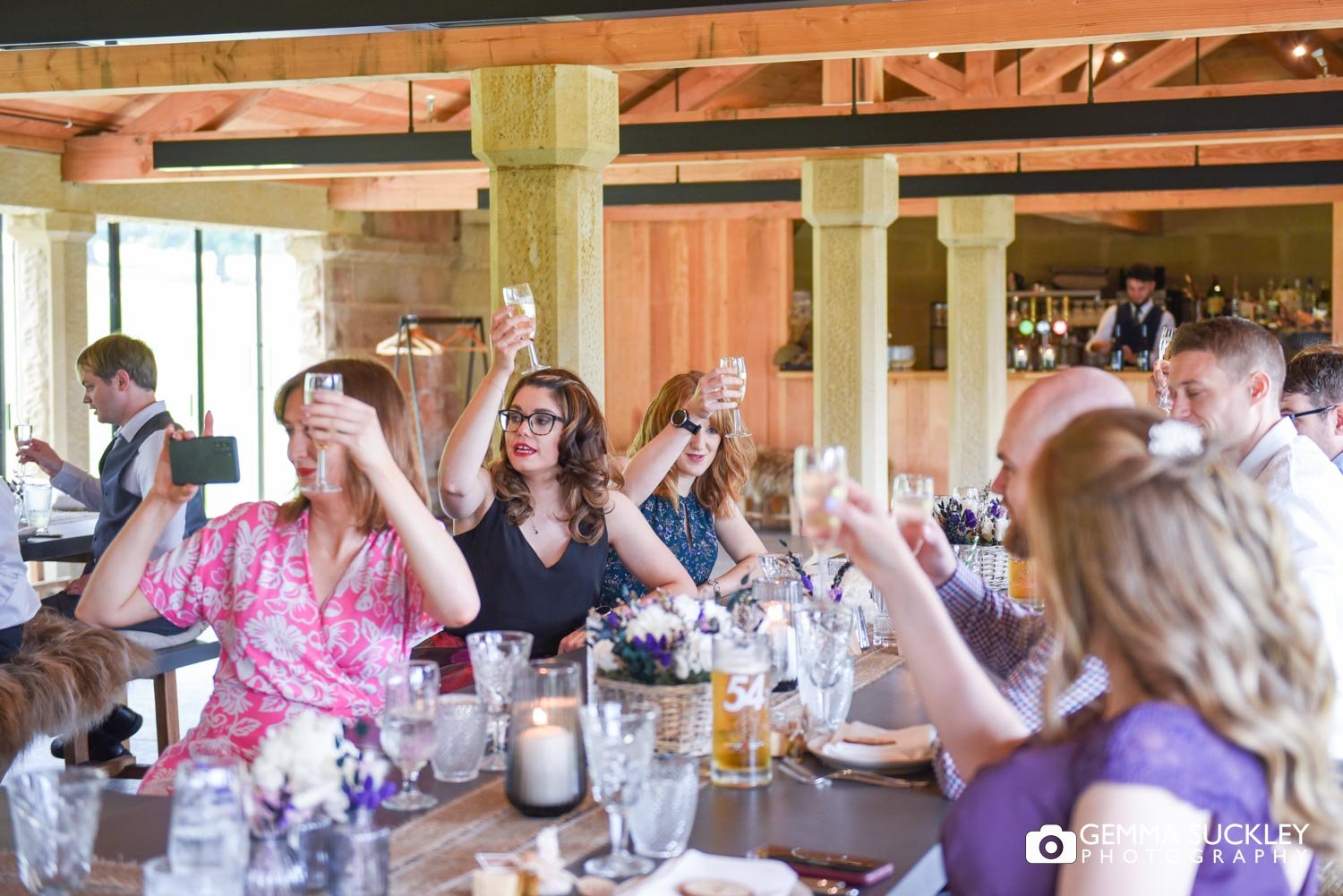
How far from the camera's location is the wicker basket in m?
2.26

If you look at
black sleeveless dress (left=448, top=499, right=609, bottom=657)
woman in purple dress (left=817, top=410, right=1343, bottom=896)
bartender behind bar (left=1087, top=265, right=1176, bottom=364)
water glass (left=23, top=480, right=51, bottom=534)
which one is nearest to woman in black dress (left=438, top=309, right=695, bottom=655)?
black sleeveless dress (left=448, top=499, right=609, bottom=657)

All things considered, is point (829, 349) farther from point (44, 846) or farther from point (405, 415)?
point (44, 846)

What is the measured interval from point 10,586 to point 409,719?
283 centimetres

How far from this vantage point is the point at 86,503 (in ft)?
21.3

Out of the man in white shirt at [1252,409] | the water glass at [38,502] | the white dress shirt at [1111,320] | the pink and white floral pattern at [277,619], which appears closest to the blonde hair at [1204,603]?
the man in white shirt at [1252,409]

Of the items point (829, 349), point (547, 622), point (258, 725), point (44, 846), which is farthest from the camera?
point (829, 349)

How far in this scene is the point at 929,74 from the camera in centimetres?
982

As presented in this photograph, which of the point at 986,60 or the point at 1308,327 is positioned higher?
the point at 986,60

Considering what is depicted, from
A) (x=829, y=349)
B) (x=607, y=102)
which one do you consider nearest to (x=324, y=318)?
(x=829, y=349)

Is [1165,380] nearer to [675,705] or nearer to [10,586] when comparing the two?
[675,705]

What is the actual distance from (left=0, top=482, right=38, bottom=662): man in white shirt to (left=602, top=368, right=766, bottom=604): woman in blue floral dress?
1795 mm

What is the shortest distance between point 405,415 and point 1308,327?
457 inches

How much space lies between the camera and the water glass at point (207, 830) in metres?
1.61

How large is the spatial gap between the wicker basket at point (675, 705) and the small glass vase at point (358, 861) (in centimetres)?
65
